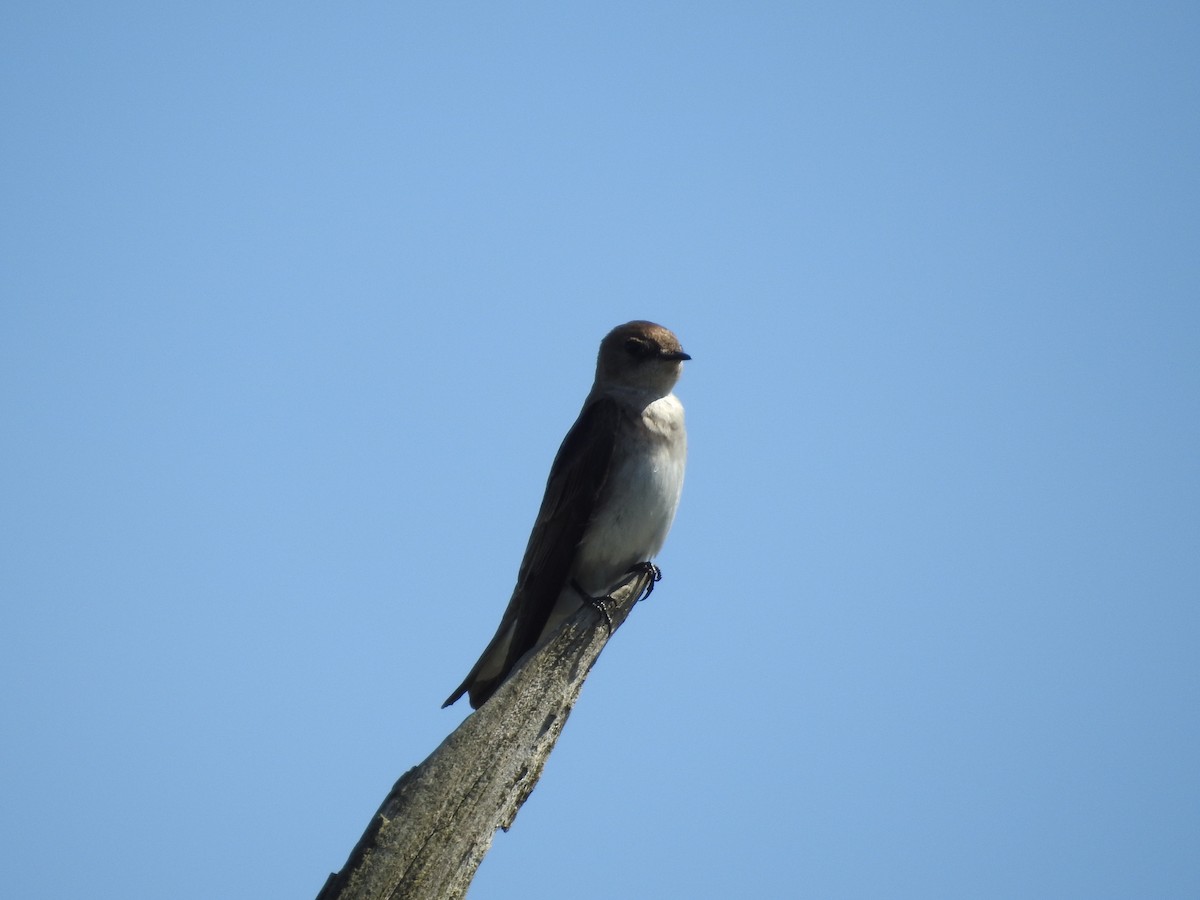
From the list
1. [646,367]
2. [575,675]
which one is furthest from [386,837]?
[646,367]

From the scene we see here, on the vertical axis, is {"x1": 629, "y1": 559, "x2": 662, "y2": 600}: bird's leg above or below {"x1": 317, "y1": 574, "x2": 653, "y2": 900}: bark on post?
above

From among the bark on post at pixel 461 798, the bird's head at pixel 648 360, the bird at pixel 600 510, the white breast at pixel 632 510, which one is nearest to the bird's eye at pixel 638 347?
the bird's head at pixel 648 360

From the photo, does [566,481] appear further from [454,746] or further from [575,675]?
[454,746]

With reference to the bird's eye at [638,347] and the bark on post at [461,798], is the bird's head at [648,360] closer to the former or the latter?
the bird's eye at [638,347]

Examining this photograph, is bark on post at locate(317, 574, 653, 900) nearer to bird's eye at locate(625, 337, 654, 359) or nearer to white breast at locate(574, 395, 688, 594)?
white breast at locate(574, 395, 688, 594)

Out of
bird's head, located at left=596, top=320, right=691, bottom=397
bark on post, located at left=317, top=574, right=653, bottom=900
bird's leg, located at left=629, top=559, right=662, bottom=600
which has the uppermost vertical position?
bird's head, located at left=596, top=320, right=691, bottom=397

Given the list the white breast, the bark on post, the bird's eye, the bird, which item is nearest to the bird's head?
the bird's eye
